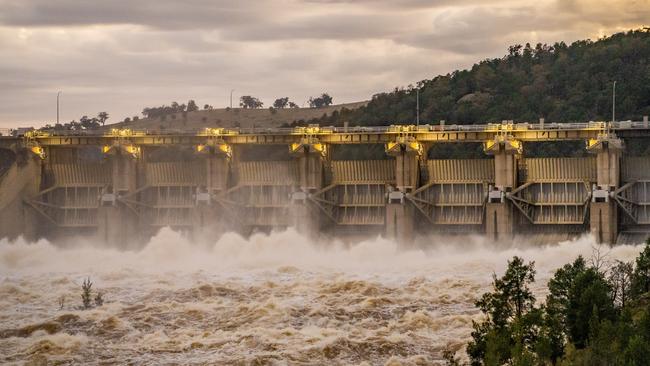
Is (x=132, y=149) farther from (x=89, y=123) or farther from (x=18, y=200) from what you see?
(x=89, y=123)

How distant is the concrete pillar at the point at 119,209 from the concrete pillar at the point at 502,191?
28025 millimetres

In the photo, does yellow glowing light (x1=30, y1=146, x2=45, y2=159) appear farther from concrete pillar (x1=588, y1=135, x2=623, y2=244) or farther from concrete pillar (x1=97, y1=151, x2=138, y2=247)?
concrete pillar (x1=588, y1=135, x2=623, y2=244)

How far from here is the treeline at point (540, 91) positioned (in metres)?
105

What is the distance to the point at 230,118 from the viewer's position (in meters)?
170

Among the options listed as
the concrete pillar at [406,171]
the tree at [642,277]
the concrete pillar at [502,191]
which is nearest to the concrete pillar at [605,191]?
the concrete pillar at [502,191]

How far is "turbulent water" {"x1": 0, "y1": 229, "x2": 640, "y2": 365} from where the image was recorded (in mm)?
49469

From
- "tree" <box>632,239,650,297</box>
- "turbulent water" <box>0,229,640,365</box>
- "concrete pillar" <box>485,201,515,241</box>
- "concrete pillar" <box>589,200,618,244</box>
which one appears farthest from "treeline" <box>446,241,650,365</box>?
"concrete pillar" <box>485,201,515,241</box>

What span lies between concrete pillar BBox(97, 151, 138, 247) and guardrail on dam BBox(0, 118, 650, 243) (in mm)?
98

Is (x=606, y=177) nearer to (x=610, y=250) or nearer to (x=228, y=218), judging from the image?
(x=610, y=250)

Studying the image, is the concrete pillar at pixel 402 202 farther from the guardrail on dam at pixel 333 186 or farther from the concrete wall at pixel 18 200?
the concrete wall at pixel 18 200

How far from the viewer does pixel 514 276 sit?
41.9 metres

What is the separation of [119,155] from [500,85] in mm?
49870

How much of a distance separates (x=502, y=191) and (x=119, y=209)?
29.7 m

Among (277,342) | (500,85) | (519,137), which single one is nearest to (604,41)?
(500,85)
